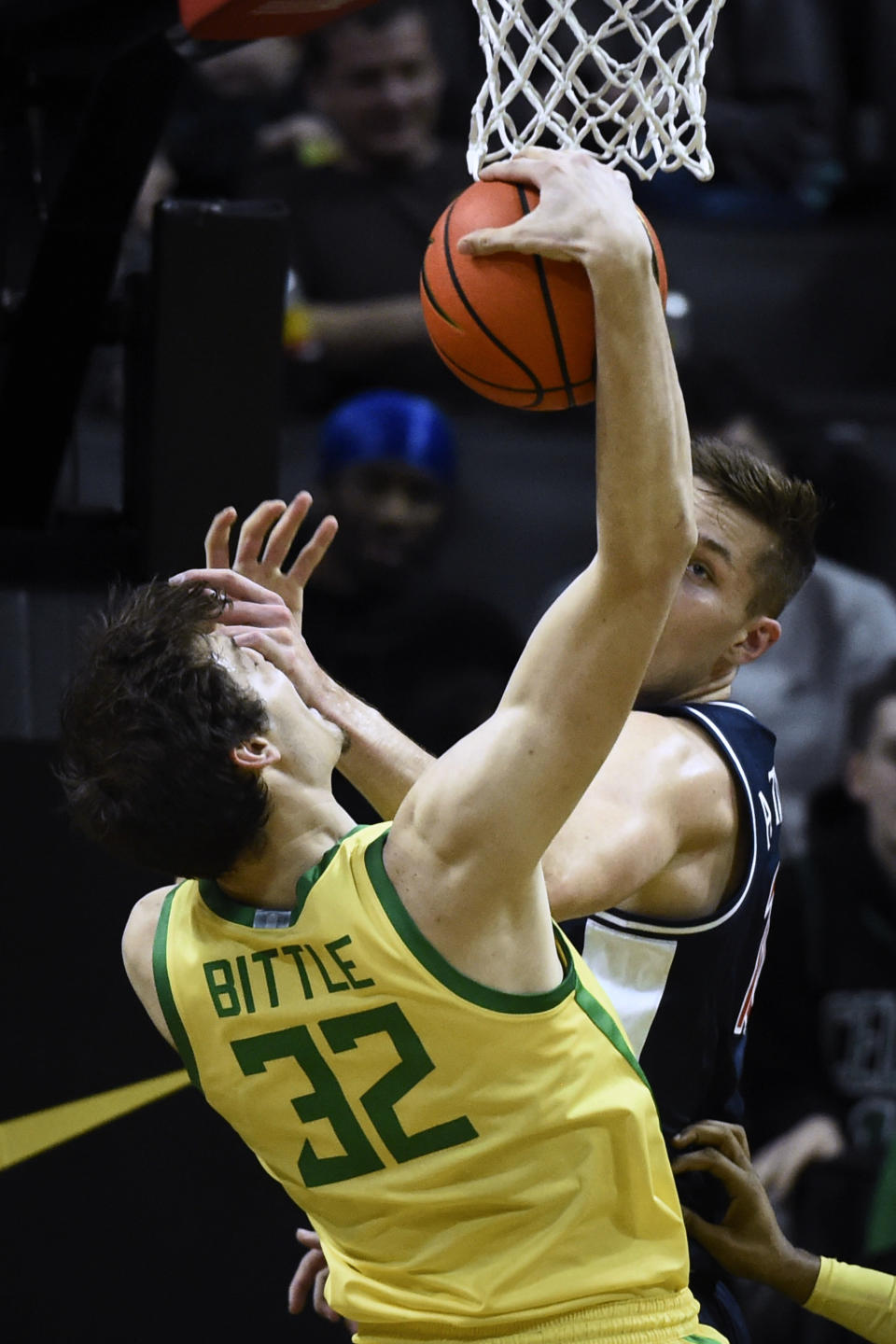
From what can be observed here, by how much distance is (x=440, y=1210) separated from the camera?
222 cm

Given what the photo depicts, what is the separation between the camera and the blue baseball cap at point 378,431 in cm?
581

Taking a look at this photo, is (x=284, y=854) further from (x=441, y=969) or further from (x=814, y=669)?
(x=814, y=669)

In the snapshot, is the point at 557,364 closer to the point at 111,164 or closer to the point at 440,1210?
the point at 440,1210

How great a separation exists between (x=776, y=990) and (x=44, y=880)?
8.71ft

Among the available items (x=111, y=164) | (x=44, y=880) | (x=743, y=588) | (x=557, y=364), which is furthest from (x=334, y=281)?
(x=557, y=364)

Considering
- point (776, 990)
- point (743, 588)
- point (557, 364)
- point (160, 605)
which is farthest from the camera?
point (776, 990)

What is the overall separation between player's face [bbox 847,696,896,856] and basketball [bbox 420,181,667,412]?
3423 mm

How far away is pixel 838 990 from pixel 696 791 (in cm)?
305

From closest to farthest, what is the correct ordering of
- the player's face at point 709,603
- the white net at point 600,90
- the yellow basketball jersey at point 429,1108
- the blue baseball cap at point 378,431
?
the yellow basketball jersey at point 429,1108 < the white net at point 600,90 < the player's face at point 709,603 < the blue baseball cap at point 378,431

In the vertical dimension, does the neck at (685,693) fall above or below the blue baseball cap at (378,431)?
above

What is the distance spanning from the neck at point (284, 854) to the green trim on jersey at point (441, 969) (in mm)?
167

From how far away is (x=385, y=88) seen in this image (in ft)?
21.2

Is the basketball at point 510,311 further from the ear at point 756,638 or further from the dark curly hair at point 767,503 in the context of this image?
the ear at point 756,638

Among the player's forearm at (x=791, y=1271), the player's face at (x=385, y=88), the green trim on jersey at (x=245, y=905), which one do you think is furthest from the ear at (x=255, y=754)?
the player's face at (x=385, y=88)
